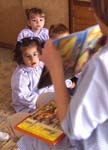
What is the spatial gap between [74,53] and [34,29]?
1.53 m

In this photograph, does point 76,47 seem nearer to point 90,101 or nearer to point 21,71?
point 90,101

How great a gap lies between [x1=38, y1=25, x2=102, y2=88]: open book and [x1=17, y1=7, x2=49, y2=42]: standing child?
140 cm

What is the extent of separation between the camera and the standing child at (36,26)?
248cm

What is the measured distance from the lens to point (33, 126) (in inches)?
41.0

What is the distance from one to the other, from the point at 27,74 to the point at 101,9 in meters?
1.22

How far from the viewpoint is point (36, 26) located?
2490 millimetres

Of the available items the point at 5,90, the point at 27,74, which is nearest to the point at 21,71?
the point at 27,74

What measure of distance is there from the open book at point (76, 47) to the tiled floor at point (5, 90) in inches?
27.4

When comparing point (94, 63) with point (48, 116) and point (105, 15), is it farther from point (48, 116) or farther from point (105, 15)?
point (48, 116)

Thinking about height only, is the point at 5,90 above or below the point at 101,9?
below

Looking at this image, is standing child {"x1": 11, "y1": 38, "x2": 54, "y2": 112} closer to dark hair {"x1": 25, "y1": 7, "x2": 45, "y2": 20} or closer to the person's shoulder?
the person's shoulder

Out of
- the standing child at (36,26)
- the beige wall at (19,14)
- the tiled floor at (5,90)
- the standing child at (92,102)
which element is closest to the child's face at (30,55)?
the tiled floor at (5,90)

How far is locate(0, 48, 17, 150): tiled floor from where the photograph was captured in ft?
5.57

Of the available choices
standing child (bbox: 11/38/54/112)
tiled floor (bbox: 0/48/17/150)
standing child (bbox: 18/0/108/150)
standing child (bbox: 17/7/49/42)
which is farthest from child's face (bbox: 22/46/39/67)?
standing child (bbox: 18/0/108/150)
